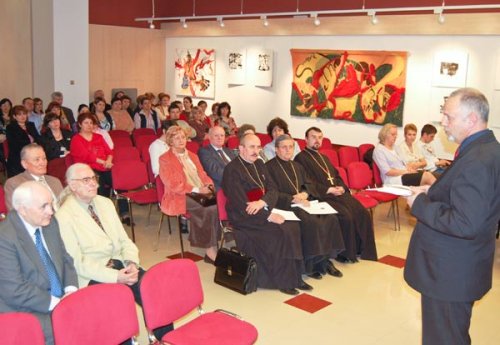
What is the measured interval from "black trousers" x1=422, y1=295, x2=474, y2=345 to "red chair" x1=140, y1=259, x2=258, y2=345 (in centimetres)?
98

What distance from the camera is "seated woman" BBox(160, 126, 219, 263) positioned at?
5.88 meters

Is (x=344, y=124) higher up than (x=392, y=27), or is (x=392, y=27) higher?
(x=392, y=27)

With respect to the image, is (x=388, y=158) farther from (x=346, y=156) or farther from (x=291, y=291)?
(x=291, y=291)

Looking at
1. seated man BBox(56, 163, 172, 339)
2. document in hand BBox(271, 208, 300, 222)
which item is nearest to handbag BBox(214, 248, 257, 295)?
document in hand BBox(271, 208, 300, 222)

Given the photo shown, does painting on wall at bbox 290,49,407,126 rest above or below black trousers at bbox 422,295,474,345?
above

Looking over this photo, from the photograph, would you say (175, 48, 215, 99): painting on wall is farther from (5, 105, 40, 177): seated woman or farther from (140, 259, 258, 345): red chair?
(140, 259, 258, 345): red chair

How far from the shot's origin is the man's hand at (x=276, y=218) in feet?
17.5

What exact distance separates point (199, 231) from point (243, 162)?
2.97 feet

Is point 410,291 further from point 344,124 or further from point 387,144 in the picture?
point 344,124

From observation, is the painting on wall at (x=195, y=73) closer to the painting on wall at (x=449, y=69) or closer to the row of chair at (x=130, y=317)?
the painting on wall at (x=449, y=69)

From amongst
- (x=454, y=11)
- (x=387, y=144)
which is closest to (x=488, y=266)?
(x=387, y=144)

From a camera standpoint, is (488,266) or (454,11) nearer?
(488,266)

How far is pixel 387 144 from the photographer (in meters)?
7.41

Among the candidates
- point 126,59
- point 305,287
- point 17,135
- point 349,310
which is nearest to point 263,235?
point 305,287
